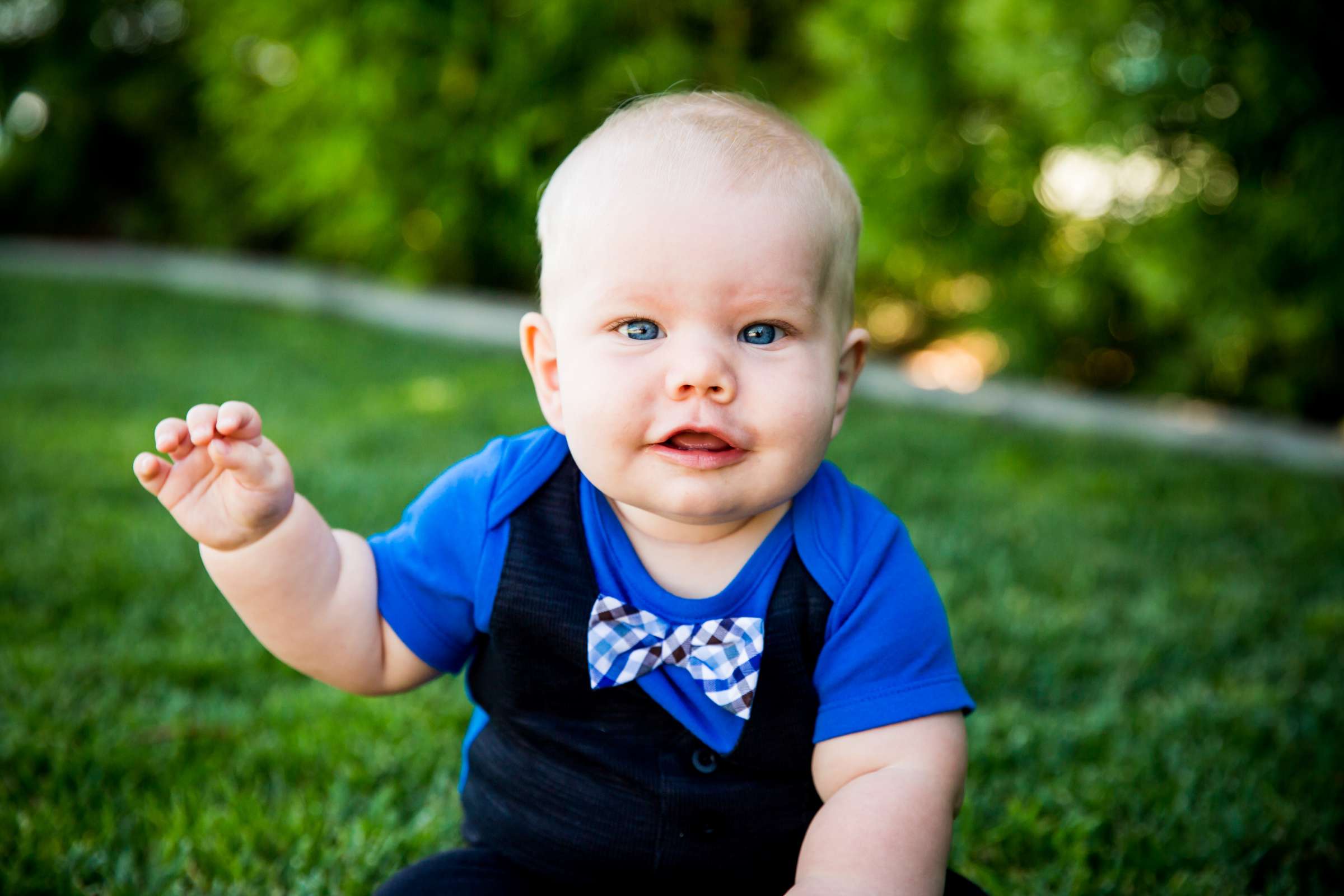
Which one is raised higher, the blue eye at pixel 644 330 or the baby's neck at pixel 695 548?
the blue eye at pixel 644 330

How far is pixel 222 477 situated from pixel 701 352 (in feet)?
1.85

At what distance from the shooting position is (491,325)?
633 centimetres

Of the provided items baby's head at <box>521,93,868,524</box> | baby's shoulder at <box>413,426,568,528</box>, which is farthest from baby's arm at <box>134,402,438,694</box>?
baby's head at <box>521,93,868,524</box>

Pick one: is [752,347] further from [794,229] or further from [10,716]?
[10,716]

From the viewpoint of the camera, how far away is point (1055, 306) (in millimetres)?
4871

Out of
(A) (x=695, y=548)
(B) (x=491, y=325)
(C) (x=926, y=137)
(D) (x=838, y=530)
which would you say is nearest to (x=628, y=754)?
(A) (x=695, y=548)

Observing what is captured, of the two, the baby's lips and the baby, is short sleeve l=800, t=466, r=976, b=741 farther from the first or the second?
the baby's lips

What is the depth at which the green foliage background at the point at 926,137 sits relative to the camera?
416 centimetres

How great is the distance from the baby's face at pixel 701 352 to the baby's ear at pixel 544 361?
9 cm

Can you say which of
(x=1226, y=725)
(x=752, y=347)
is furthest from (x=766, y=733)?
(x=1226, y=725)

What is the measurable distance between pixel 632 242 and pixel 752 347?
0.56 ft

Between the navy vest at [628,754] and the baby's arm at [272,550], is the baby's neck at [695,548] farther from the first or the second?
the baby's arm at [272,550]

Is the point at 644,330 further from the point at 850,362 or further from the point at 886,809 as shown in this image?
the point at 886,809

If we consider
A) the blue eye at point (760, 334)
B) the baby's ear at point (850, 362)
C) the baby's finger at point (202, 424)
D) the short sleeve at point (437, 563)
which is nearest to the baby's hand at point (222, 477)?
the baby's finger at point (202, 424)
